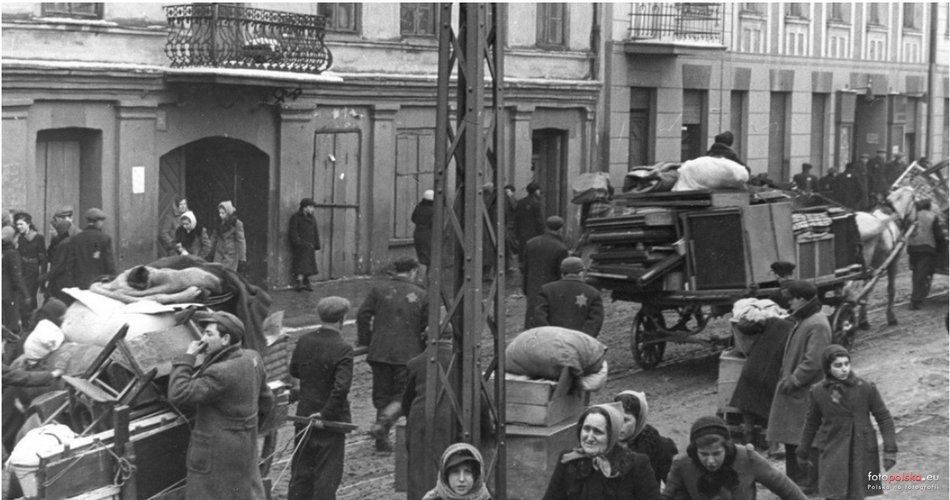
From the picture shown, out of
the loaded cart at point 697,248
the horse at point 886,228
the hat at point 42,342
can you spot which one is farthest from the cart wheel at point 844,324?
the hat at point 42,342

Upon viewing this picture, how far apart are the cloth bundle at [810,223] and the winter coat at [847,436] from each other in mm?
5293

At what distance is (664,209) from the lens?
1470 centimetres

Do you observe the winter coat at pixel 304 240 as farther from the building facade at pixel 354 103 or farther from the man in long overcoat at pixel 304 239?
the building facade at pixel 354 103

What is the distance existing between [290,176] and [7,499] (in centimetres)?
1467

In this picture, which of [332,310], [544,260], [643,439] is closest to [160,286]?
[332,310]

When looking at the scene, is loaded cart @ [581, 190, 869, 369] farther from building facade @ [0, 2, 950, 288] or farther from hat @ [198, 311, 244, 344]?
building facade @ [0, 2, 950, 288]

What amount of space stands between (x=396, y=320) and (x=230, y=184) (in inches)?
438

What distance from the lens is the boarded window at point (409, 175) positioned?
2481cm

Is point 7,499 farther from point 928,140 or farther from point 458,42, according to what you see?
point 928,140

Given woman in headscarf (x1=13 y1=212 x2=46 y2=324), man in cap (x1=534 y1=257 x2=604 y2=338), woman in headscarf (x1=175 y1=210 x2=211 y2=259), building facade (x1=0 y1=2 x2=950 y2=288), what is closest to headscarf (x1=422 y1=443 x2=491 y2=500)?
man in cap (x1=534 y1=257 x2=604 y2=338)

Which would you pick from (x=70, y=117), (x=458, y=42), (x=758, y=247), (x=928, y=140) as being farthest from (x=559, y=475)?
(x=928, y=140)

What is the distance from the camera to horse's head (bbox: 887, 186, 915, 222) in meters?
18.4

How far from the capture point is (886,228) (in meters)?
17.6

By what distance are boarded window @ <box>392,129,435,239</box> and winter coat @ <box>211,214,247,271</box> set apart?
4.58m
